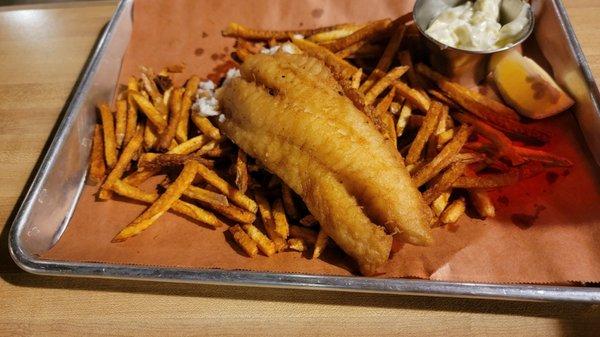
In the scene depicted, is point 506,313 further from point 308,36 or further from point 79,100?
point 79,100

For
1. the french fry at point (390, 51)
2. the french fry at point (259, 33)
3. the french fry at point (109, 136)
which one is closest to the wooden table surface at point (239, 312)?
the french fry at point (109, 136)

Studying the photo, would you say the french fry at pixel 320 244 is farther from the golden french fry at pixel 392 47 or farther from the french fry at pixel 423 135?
the golden french fry at pixel 392 47

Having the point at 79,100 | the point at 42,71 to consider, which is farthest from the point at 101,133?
the point at 42,71

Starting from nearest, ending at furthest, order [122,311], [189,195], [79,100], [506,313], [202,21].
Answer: [506,313] < [122,311] < [189,195] < [79,100] < [202,21]

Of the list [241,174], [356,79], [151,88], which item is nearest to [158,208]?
[241,174]

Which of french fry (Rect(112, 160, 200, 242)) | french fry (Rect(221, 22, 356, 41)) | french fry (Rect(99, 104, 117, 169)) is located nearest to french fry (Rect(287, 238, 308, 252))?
french fry (Rect(112, 160, 200, 242))

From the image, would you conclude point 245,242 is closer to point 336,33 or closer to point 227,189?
point 227,189

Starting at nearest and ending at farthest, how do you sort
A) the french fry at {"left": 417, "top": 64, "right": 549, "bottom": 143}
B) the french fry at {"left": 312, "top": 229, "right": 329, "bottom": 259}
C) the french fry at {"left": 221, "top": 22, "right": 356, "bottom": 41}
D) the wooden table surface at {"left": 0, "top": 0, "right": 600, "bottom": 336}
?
1. the wooden table surface at {"left": 0, "top": 0, "right": 600, "bottom": 336}
2. the french fry at {"left": 312, "top": 229, "right": 329, "bottom": 259}
3. the french fry at {"left": 417, "top": 64, "right": 549, "bottom": 143}
4. the french fry at {"left": 221, "top": 22, "right": 356, "bottom": 41}

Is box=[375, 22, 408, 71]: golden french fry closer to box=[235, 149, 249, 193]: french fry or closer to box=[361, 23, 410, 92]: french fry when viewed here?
box=[361, 23, 410, 92]: french fry
